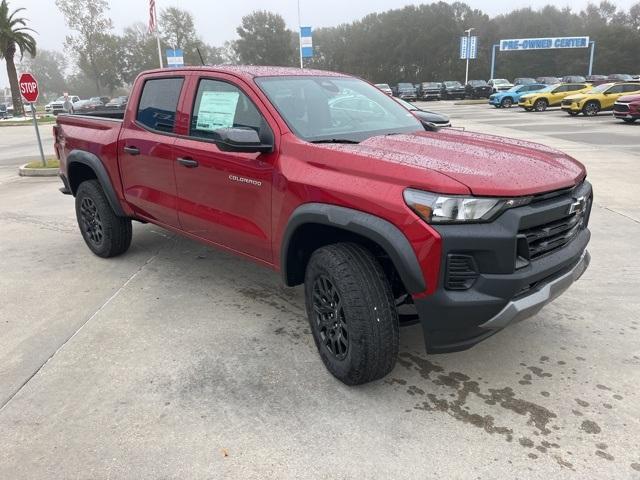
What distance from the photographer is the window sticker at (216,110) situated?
362cm

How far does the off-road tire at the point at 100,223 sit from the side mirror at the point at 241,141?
7.91ft

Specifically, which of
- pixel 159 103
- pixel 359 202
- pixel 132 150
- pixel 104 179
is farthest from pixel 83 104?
pixel 359 202

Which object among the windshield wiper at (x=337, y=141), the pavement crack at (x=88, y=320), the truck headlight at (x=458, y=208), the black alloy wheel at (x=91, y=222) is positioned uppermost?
the windshield wiper at (x=337, y=141)

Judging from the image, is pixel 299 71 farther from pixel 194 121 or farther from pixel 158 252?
pixel 158 252

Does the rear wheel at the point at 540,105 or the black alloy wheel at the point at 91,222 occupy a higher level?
the black alloy wheel at the point at 91,222

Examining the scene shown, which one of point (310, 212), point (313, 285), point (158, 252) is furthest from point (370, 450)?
point (158, 252)

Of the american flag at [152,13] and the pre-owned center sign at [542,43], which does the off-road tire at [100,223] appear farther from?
the pre-owned center sign at [542,43]

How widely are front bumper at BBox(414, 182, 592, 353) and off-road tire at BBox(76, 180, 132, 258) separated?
3652 mm

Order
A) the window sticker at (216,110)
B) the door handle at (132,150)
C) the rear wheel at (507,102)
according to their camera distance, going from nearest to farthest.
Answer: the window sticker at (216,110) → the door handle at (132,150) → the rear wheel at (507,102)

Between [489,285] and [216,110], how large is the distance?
7.64 ft

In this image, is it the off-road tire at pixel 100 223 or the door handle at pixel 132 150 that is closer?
the door handle at pixel 132 150

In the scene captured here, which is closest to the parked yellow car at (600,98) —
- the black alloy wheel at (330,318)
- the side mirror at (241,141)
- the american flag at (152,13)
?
the american flag at (152,13)

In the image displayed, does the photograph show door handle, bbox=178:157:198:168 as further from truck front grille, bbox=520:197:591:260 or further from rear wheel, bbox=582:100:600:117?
rear wheel, bbox=582:100:600:117

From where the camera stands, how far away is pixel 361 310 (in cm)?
269
